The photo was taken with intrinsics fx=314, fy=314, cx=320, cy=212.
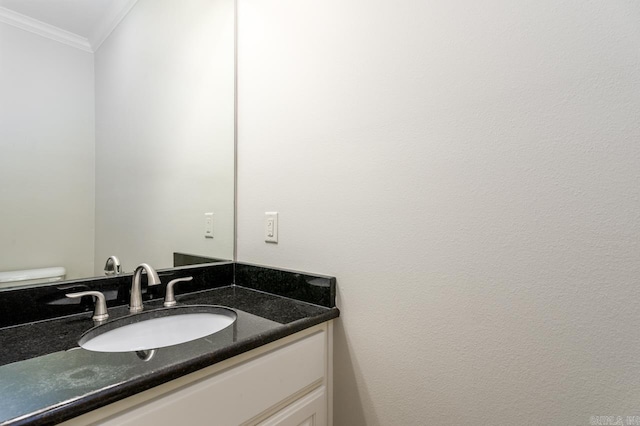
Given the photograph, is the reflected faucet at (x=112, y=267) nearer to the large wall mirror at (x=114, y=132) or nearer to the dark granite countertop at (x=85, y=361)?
the large wall mirror at (x=114, y=132)

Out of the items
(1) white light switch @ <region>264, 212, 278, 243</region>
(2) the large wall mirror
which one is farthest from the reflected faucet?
(1) white light switch @ <region>264, 212, 278, 243</region>

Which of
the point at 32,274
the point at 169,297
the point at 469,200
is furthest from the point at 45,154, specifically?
the point at 469,200

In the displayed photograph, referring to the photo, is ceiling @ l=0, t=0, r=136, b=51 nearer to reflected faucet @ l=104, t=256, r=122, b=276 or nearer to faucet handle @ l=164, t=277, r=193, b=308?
reflected faucet @ l=104, t=256, r=122, b=276

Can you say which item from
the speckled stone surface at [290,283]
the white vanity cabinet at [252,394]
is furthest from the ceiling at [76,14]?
the white vanity cabinet at [252,394]

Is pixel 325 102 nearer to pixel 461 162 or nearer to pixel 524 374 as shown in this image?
pixel 461 162

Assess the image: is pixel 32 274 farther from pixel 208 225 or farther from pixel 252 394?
pixel 252 394

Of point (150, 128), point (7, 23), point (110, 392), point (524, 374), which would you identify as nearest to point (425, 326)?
point (524, 374)

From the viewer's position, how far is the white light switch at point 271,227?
1210 millimetres

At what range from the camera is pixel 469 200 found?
771mm

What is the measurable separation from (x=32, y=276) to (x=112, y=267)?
7.8 inches

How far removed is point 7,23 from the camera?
Answer: 89cm

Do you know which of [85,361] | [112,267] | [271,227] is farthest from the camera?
[271,227]

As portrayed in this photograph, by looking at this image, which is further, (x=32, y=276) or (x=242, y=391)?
(x=32, y=276)

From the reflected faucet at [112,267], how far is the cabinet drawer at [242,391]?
0.58 m
